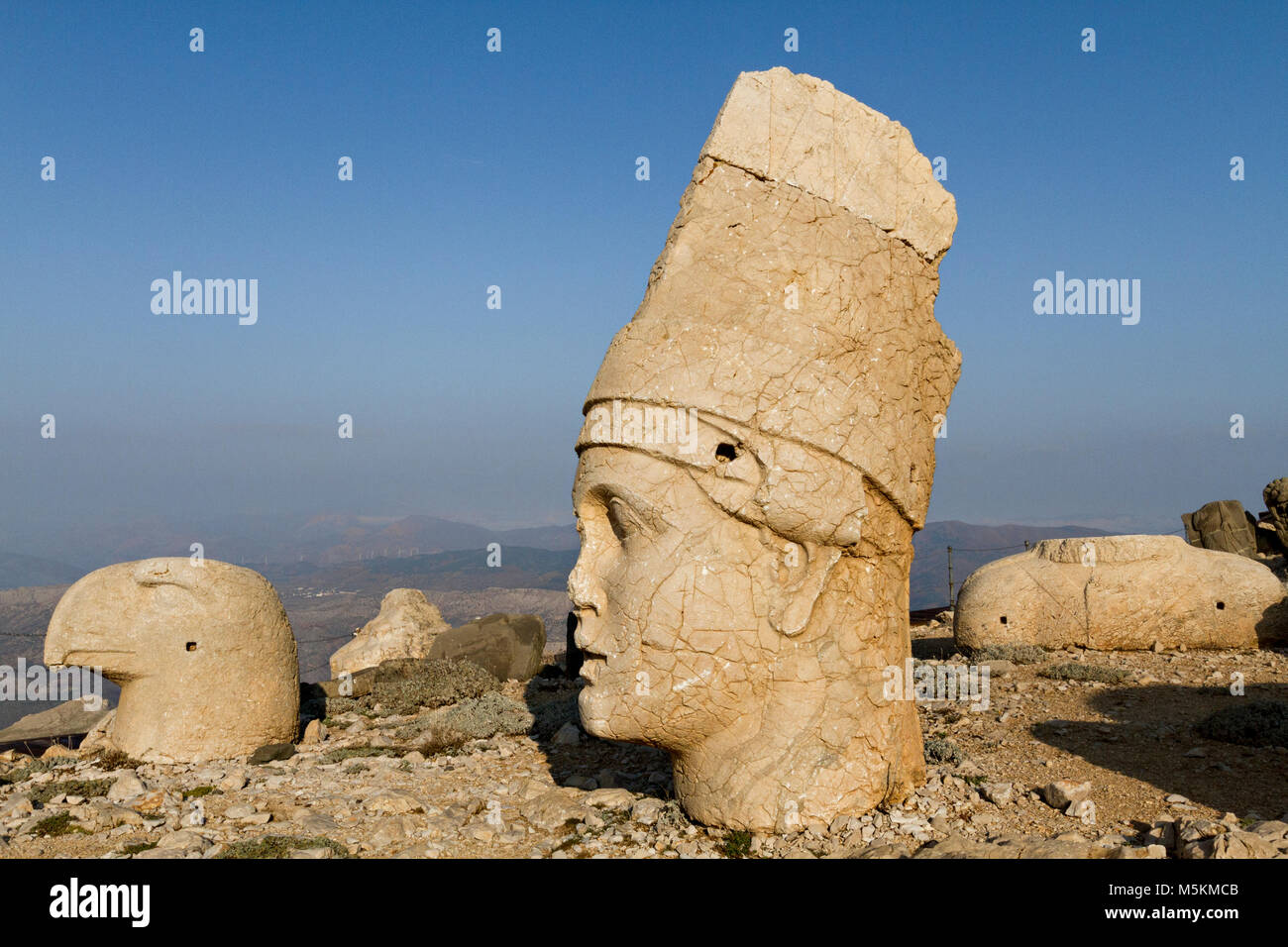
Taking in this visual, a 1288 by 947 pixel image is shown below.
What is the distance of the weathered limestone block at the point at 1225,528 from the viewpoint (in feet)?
64.4

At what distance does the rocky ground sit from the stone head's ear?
115 cm

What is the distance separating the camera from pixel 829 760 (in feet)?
16.1

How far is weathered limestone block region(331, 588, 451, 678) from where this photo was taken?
44.6ft

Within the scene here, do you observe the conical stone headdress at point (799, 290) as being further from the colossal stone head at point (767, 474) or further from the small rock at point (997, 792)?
the small rock at point (997, 792)

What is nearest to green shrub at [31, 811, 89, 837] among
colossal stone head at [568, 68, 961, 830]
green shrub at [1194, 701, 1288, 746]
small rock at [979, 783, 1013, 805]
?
colossal stone head at [568, 68, 961, 830]

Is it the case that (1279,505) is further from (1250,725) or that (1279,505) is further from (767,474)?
(767,474)

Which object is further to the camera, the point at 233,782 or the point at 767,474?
the point at 233,782

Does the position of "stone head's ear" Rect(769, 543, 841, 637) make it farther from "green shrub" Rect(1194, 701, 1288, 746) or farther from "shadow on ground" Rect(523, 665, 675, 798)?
"green shrub" Rect(1194, 701, 1288, 746)

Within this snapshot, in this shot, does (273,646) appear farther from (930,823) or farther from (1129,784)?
(1129,784)

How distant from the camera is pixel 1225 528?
1997 cm

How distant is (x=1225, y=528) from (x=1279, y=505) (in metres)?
2.60

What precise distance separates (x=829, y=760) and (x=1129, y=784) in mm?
2232

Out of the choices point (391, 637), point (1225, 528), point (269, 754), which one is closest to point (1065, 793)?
point (269, 754)
